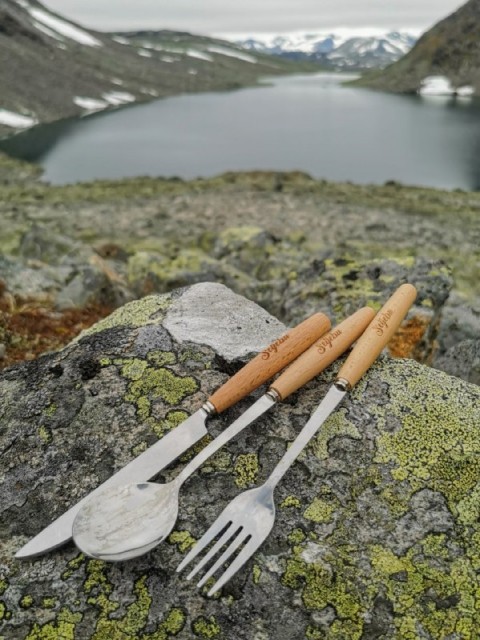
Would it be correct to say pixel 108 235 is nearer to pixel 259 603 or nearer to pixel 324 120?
pixel 259 603

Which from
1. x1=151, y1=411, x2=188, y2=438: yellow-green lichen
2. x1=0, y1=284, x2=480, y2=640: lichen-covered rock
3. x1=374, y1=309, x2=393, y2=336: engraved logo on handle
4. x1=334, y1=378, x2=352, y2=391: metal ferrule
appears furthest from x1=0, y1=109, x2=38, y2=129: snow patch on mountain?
x1=334, y1=378, x2=352, y2=391: metal ferrule

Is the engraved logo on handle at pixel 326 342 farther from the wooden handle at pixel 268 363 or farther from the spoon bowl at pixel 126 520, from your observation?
the spoon bowl at pixel 126 520

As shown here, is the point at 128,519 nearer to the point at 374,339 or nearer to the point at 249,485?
the point at 249,485

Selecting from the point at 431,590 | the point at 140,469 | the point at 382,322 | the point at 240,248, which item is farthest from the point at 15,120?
the point at 431,590

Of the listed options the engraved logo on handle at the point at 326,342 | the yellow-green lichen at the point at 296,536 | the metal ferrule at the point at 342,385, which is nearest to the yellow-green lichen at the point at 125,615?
the yellow-green lichen at the point at 296,536

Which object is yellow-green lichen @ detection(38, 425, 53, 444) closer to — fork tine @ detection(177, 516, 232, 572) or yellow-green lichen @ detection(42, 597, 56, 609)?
yellow-green lichen @ detection(42, 597, 56, 609)

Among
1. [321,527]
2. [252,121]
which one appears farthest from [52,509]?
[252,121]
